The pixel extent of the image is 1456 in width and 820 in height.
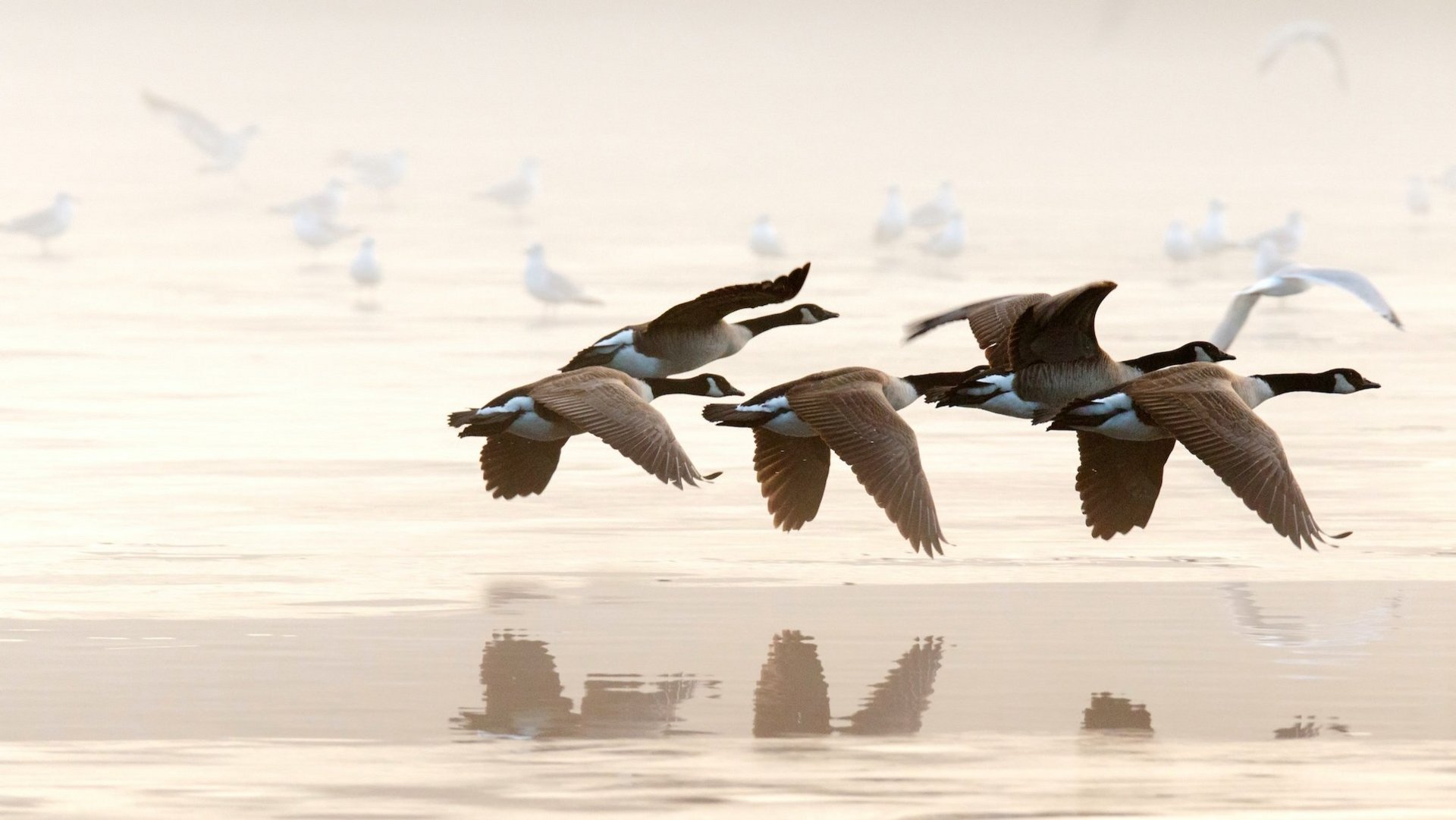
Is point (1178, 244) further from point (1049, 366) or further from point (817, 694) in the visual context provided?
point (817, 694)

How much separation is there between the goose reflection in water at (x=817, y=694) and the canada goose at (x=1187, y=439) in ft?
3.82

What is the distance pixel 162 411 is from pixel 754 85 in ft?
148

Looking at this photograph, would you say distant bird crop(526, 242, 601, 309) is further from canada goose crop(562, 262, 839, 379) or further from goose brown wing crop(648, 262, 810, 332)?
goose brown wing crop(648, 262, 810, 332)

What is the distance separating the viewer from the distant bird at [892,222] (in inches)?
1259

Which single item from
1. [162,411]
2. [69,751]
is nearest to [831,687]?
[69,751]

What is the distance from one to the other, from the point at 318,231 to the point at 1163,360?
19101 millimetres

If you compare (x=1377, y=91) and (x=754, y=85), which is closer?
(x=754, y=85)

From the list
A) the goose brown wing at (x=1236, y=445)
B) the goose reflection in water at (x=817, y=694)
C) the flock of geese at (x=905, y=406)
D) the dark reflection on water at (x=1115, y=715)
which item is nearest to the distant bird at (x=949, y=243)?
the flock of geese at (x=905, y=406)

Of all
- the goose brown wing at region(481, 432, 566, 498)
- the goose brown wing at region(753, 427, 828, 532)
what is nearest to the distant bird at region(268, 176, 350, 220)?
the goose brown wing at region(481, 432, 566, 498)

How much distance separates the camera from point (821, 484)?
40.5 ft

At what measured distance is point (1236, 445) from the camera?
10.9 m

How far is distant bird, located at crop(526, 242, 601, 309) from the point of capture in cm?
2459

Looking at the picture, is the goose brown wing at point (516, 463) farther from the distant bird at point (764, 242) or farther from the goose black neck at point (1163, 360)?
the distant bird at point (764, 242)

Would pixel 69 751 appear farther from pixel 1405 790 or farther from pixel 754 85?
pixel 754 85
